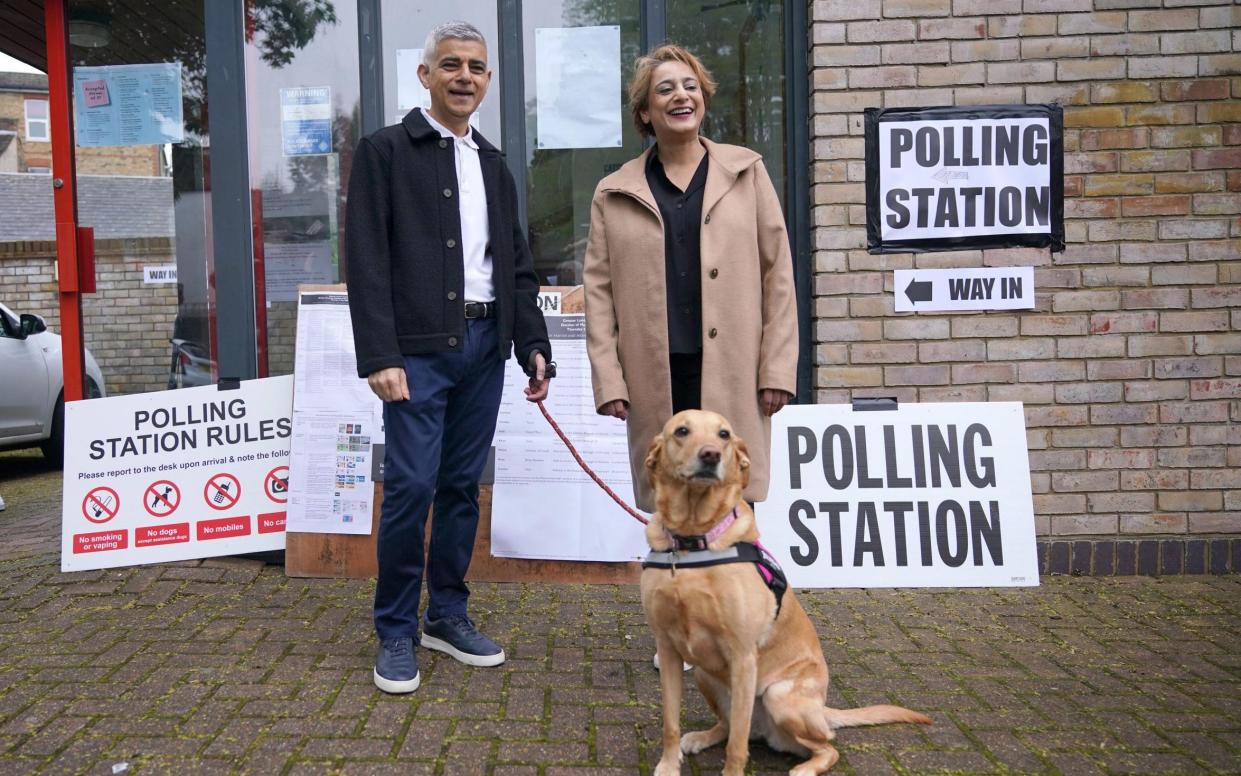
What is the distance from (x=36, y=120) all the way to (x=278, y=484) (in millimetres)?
42117

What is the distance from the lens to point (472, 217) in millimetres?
3287

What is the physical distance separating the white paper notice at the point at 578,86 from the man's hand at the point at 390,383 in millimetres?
2236

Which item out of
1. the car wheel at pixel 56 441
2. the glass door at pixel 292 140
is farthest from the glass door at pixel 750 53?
the car wheel at pixel 56 441

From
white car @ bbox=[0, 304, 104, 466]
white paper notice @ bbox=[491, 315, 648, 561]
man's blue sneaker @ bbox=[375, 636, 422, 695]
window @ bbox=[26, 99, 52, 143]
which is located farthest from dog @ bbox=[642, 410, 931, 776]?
window @ bbox=[26, 99, 52, 143]

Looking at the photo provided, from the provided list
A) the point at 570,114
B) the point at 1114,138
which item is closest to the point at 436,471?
the point at 570,114

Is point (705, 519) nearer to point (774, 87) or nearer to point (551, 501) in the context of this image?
point (551, 501)

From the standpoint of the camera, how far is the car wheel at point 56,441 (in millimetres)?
8477

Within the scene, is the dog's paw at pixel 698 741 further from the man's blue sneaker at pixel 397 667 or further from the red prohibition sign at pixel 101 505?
the red prohibition sign at pixel 101 505

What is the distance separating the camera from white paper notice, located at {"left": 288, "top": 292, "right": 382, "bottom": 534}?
4.39 m

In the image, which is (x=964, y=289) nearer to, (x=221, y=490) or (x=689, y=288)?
(x=689, y=288)

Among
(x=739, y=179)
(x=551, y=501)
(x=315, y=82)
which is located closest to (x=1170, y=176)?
(x=739, y=179)

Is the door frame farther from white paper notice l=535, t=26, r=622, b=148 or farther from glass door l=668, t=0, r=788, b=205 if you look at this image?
glass door l=668, t=0, r=788, b=205

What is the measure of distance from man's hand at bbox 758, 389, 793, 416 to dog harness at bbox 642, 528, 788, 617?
62 centimetres

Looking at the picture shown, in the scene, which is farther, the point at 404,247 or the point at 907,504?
the point at 907,504
